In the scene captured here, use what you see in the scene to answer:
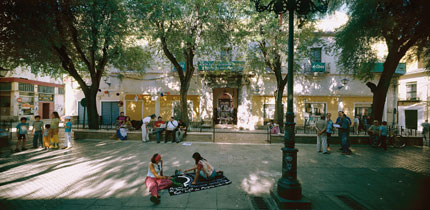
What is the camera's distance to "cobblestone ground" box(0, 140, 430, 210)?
4.57 m

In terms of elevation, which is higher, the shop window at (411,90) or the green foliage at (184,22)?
the green foliage at (184,22)

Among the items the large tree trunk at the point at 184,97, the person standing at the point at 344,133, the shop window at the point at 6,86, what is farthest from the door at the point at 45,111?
the person standing at the point at 344,133

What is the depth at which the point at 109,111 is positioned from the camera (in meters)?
21.3

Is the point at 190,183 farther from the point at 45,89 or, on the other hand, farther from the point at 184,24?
the point at 45,89

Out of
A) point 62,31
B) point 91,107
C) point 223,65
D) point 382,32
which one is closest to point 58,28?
point 62,31

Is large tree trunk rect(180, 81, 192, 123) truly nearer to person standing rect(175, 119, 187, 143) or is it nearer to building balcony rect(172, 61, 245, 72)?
person standing rect(175, 119, 187, 143)

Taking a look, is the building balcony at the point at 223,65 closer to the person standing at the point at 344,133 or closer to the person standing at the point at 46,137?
the person standing at the point at 344,133

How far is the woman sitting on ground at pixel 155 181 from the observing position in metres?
4.66

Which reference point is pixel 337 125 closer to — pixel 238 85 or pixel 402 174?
pixel 402 174

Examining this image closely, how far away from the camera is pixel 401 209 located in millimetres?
4293

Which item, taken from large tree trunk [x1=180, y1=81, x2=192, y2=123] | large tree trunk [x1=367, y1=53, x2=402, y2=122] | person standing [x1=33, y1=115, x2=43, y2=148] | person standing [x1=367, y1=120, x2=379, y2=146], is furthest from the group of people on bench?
large tree trunk [x1=367, y1=53, x2=402, y2=122]

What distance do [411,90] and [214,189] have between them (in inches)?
1110

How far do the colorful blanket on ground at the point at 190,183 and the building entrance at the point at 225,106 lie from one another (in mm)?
14742

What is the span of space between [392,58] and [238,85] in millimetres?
11433
